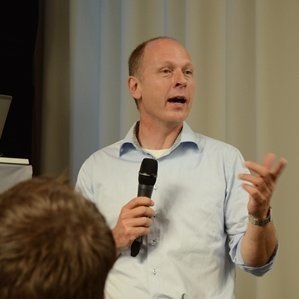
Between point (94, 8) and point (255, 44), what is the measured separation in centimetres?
84

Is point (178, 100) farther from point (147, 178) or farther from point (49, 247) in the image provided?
point (49, 247)

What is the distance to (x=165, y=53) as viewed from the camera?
177cm

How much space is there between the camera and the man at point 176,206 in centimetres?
148

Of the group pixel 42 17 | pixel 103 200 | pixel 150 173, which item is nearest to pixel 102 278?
pixel 150 173

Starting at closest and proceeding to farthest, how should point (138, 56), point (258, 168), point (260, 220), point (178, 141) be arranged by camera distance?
point (258, 168) < point (260, 220) < point (178, 141) < point (138, 56)

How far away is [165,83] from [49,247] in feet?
3.75

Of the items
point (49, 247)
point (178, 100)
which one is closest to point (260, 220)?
point (178, 100)

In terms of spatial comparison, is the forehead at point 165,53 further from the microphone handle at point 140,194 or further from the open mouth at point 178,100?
the microphone handle at point 140,194

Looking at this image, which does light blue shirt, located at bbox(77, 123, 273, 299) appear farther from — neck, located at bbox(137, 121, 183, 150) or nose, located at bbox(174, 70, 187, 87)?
nose, located at bbox(174, 70, 187, 87)

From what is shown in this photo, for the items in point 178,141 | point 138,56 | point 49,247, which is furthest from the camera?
point 138,56

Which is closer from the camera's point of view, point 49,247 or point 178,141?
point 49,247

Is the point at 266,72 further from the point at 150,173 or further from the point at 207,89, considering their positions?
the point at 150,173

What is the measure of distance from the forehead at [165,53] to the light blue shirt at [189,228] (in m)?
0.25

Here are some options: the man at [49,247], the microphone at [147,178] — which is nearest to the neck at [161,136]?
the microphone at [147,178]
